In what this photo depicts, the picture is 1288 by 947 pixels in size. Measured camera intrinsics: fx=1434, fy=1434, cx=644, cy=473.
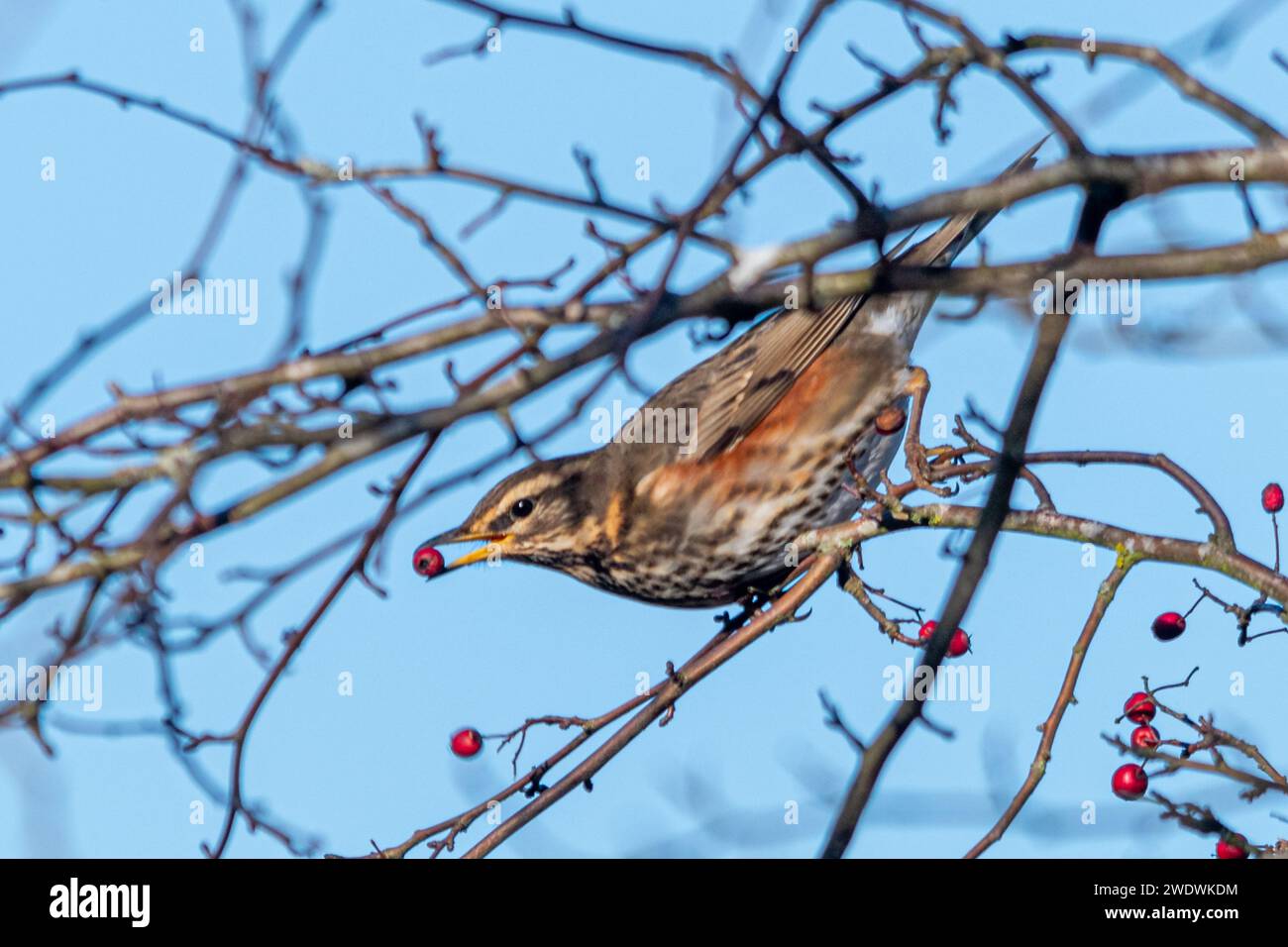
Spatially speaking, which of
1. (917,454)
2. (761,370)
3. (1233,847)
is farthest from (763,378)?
(1233,847)

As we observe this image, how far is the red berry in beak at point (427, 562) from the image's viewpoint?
6555mm

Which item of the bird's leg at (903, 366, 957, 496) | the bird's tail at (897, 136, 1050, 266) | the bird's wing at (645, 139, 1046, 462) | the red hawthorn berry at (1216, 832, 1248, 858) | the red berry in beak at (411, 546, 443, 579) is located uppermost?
the bird's tail at (897, 136, 1050, 266)

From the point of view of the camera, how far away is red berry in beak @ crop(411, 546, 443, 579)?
21.5 feet

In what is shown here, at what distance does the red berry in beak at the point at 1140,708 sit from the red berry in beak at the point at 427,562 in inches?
121

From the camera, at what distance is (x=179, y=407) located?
3857 millimetres

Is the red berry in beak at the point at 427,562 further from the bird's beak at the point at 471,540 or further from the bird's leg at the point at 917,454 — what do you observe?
the bird's leg at the point at 917,454

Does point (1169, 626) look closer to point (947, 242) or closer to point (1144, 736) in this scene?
point (1144, 736)

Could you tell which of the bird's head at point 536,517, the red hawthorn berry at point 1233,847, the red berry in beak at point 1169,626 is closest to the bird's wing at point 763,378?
the bird's head at point 536,517

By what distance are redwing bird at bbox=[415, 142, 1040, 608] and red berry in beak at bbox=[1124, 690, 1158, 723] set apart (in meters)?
1.83

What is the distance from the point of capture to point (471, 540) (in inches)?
292

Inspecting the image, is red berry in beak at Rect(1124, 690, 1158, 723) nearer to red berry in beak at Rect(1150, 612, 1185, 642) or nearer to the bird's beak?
red berry in beak at Rect(1150, 612, 1185, 642)

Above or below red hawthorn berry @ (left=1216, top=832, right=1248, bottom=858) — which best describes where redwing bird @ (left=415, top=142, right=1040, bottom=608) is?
above

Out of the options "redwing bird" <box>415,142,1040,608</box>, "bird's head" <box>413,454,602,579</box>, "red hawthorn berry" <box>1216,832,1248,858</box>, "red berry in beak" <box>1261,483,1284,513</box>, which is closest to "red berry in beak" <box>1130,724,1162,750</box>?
"red hawthorn berry" <box>1216,832,1248,858</box>
